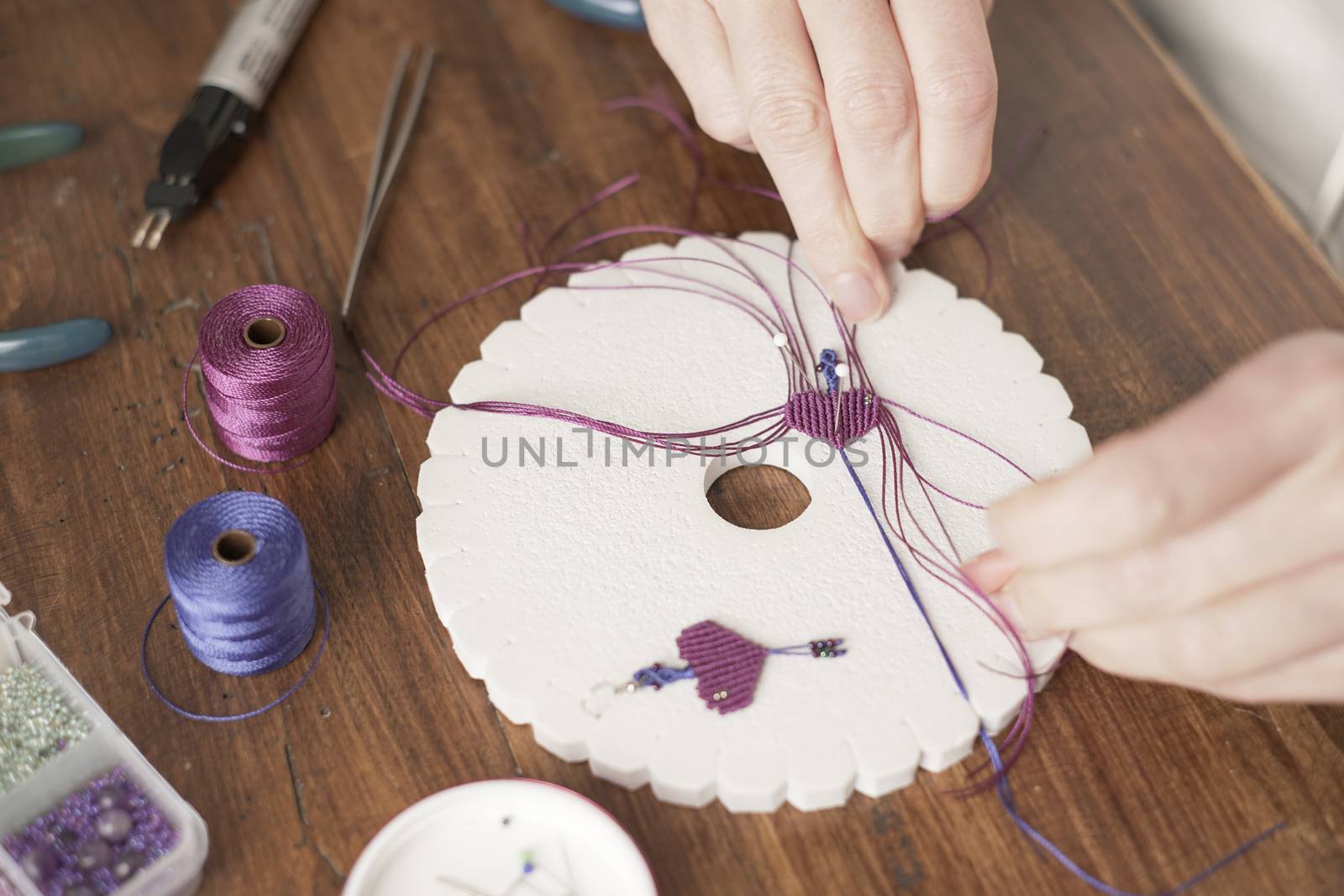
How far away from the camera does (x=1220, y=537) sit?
80 centimetres

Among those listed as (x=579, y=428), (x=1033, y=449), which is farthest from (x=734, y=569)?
(x=1033, y=449)

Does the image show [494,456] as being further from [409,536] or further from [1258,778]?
[1258,778]

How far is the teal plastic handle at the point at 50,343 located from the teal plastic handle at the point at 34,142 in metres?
0.27

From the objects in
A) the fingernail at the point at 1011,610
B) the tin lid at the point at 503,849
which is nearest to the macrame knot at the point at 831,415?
the fingernail at the point at 1011,610

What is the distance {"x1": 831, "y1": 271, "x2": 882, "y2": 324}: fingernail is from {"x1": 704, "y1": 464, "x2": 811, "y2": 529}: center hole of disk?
0.61 ft

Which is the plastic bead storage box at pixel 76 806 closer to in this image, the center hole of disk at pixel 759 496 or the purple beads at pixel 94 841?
the purple beads at pixel 94 841

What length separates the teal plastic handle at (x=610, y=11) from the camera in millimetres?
1507

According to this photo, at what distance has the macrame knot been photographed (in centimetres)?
114

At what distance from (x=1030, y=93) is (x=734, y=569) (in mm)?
778

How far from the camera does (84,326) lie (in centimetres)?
120

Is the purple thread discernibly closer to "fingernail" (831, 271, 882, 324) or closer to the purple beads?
"fingernail" (831, 271, 882, 324)

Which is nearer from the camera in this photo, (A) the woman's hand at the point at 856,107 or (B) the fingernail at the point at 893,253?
(A) the woman's hand at the point at 856,107

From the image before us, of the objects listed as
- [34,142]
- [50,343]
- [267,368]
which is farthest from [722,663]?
[34,142]

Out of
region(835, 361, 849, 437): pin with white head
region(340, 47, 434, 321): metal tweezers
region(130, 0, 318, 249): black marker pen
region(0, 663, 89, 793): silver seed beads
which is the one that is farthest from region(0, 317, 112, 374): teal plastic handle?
region(835, 361, 849, 437): pin with white head
